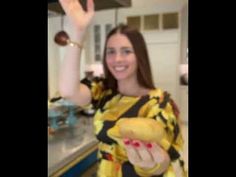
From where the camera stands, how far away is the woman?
580mm

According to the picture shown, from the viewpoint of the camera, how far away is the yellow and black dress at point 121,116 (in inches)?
22.5

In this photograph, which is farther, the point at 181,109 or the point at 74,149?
the point at 74,149

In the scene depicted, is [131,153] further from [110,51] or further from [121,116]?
[110,51]

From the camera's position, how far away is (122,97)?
0.64 metres

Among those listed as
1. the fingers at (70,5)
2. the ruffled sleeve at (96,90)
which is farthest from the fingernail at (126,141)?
the fingers at (70,5)

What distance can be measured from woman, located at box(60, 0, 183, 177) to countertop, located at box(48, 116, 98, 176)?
0.06m

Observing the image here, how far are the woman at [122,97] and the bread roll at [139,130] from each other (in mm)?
11

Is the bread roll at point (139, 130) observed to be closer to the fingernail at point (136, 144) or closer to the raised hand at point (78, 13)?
the fingernail at point (136, 144)

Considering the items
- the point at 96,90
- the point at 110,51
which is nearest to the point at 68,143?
the point at 96,90

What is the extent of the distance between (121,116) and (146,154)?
0.10 metres
